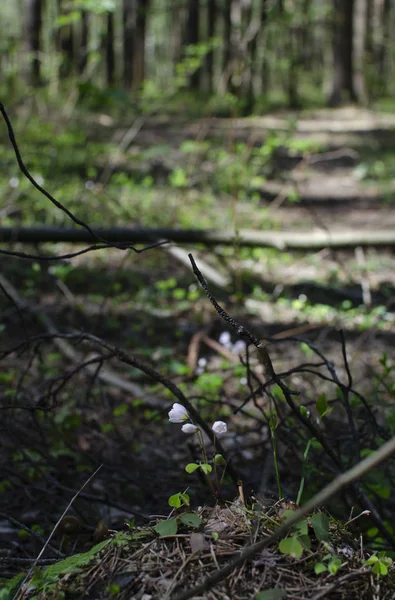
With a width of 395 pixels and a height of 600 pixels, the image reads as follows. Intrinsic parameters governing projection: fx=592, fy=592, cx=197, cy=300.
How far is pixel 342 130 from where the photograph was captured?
14742mm

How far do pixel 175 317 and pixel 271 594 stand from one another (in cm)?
370

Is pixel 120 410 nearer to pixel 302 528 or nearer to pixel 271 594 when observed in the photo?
pixel 302 528

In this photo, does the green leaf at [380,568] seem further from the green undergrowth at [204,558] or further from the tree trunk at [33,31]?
the tree trunk at [33,31]

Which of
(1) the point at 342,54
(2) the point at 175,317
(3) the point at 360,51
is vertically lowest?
(2) the point at 175,317

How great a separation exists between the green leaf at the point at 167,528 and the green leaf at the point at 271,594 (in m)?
0.29

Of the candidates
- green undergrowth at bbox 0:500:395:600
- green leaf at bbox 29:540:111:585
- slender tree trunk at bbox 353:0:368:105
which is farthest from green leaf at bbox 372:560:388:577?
slender tree trunk at bbox 353:0:368:105

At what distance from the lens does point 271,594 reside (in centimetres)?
134

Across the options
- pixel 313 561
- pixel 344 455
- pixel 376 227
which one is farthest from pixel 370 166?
pixel 313 561

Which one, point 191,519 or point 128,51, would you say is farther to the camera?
point 128,51

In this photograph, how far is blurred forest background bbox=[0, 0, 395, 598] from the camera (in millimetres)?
2559

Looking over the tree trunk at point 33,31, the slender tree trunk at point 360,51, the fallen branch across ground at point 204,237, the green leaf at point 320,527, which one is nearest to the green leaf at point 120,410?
the fallen branch across ground at point 204,237

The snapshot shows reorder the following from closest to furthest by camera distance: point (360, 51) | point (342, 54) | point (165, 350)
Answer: point (165, 350) < point (342, 54) < point (360, 51)

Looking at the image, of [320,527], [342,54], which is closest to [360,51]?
[342,54]

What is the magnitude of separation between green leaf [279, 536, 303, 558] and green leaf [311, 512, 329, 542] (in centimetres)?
10
